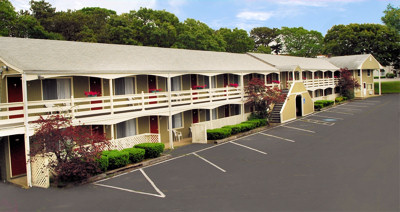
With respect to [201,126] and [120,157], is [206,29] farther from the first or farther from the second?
[120,157]

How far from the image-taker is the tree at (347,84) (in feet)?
166

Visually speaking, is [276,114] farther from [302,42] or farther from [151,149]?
[302,42]

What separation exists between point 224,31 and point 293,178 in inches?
2414

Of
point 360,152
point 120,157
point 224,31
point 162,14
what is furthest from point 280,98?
point 224,31

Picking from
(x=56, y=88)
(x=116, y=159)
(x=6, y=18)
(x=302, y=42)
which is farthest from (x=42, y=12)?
(x=302, y=42)

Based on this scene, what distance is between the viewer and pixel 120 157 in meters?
17.0

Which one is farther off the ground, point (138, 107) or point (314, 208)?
point (138, 107)

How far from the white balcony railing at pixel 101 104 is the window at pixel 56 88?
21.0 inches

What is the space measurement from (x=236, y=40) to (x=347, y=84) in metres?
27.6

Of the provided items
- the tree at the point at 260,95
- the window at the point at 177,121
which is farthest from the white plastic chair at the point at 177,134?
the tree at the point at 260,95

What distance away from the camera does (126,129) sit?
867 inches

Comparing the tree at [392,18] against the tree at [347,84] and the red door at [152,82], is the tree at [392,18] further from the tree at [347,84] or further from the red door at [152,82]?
the red door at [152,82]

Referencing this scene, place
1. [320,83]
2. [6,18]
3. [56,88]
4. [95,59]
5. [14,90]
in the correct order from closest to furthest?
[14,90]
[56,88]
[95,59]
[6,18]
[320,83]

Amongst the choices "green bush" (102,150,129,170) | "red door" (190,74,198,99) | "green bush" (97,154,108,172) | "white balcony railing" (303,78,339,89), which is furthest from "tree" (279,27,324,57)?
"green bush" (97,154,108,172)
